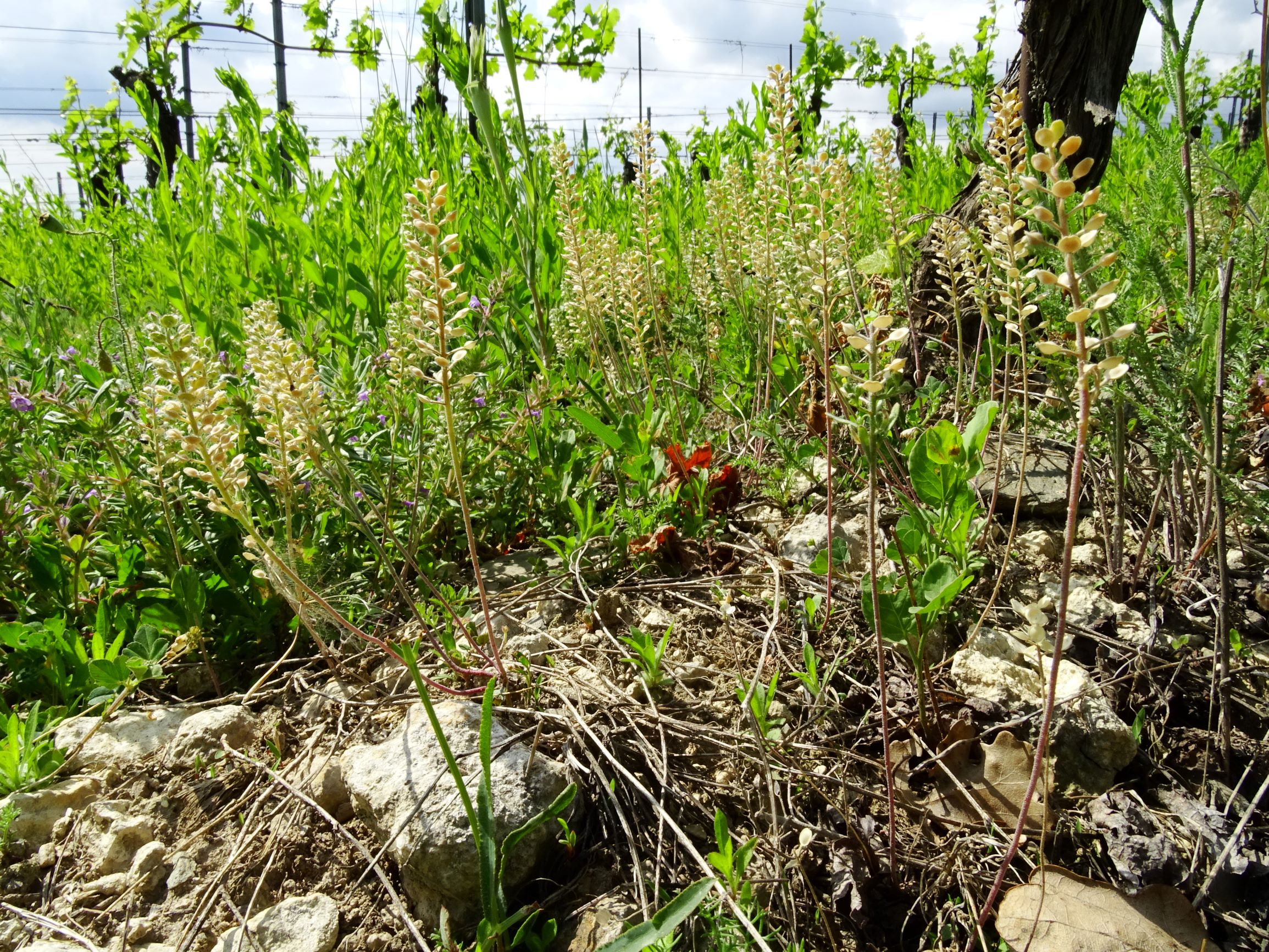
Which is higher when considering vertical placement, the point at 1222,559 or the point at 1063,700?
the point at 1222,559

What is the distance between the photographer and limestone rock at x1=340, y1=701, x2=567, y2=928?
1289 millimetres

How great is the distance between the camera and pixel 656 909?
1.25 meters

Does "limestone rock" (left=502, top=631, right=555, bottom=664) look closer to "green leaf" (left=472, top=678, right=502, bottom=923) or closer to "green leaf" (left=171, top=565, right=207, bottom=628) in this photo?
"green leaf" (left=472, top=678, right=502, bottom=923)

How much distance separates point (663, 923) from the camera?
103 centimetres

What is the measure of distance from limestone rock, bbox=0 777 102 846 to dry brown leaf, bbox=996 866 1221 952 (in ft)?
5.57

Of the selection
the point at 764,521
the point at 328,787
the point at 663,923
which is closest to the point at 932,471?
the point at 764,521

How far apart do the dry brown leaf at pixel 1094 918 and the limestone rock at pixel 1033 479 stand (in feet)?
3.34

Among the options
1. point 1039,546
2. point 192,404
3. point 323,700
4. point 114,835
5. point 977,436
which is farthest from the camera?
point 1039,546

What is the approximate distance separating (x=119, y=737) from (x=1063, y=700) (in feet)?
6.41

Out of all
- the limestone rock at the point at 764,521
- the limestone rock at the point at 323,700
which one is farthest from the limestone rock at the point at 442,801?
the limestone rock at the point at 764,521

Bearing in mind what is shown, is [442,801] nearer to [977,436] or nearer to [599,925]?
[599,925]

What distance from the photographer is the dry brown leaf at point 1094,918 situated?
1.11 metres

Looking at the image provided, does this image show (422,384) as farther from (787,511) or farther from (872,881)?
(872,881)

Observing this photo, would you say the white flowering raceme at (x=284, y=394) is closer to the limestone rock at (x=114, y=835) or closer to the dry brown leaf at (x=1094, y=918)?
the limestone rock at (x=114, y=835)
